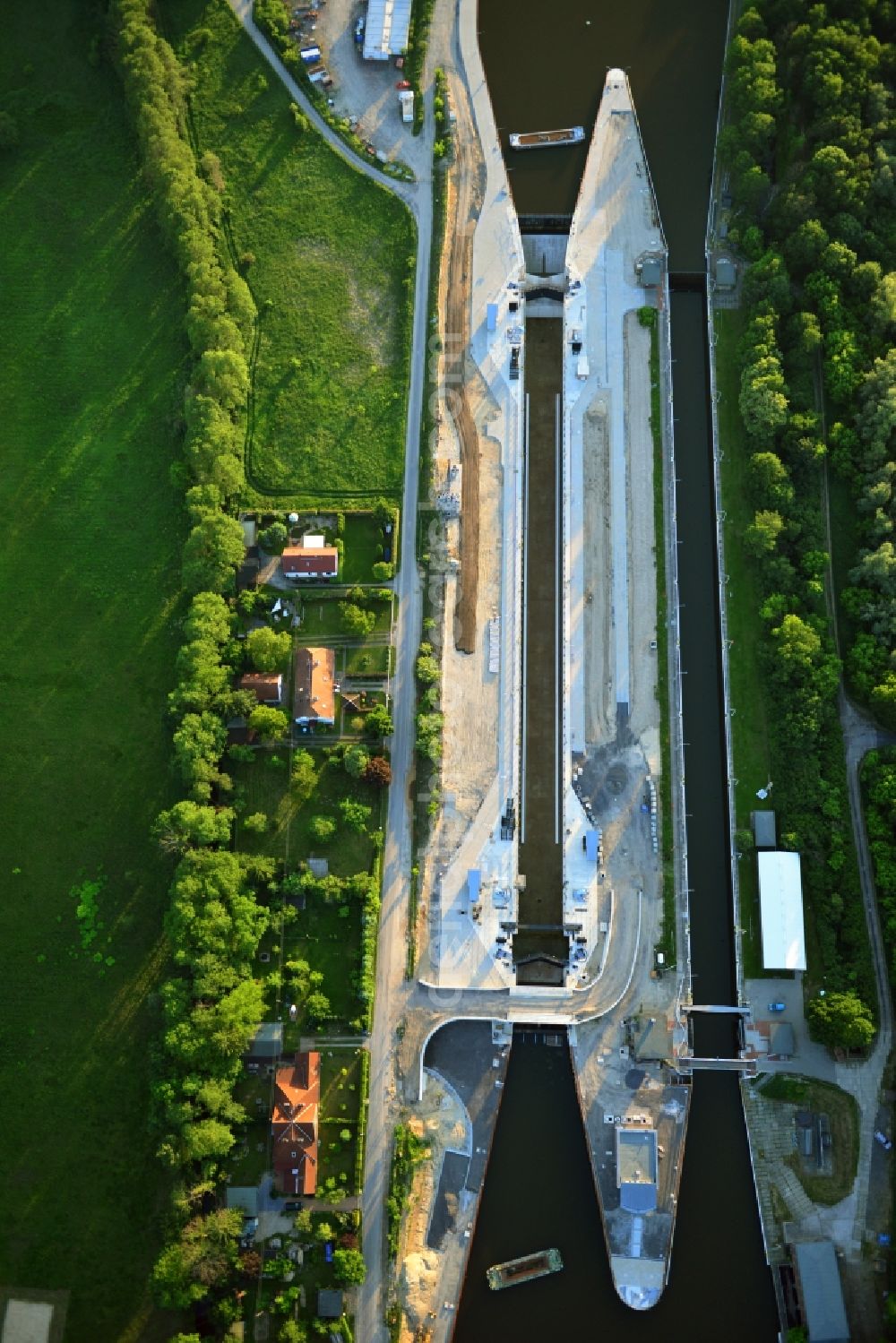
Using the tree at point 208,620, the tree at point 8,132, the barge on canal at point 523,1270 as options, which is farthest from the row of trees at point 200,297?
the barge on canal at point 523,1270

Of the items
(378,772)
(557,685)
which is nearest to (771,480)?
(557,685)

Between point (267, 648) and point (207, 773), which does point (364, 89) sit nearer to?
point (267, 648)

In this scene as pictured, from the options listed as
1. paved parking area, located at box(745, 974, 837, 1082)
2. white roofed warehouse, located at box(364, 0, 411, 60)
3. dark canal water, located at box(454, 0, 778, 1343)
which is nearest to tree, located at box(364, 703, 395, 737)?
dark canal water, located at box(454, 0, 778, 1343)

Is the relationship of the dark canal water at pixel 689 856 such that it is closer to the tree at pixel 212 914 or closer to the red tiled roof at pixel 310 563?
the tree at pixel 212 914

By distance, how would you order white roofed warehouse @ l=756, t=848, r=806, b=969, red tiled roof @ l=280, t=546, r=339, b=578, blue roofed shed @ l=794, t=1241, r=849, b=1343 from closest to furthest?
blue roofed shed @ l=794, t=1241, r=849, b=1343 < white roofed warehouse @ l=756, t=848, r=806, b=969 < red tiled roof @ l=280, t=546, r=339, b=578

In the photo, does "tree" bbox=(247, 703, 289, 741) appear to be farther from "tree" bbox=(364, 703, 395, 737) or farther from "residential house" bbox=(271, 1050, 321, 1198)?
"residential house" bbox=(271, 1050, 321, 1198)
